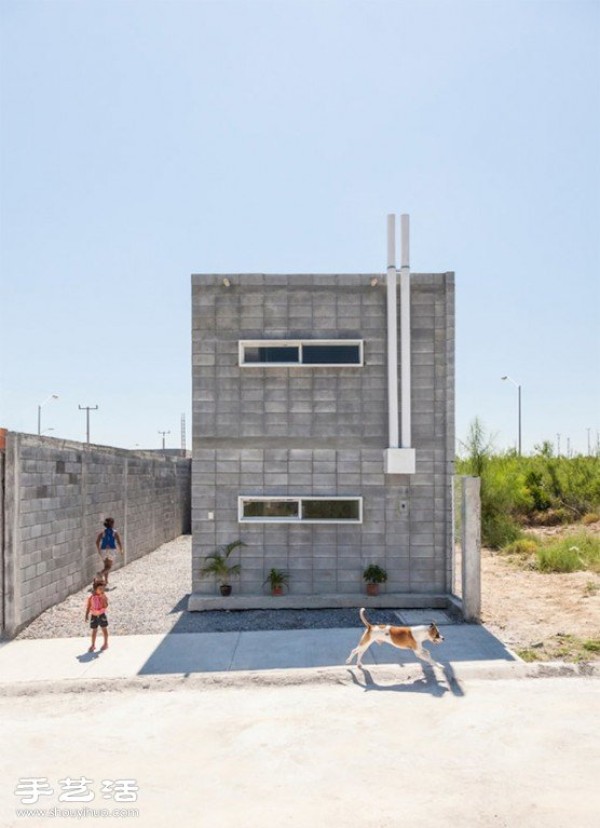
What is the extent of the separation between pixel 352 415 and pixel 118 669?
21.1 feet

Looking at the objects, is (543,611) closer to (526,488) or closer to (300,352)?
(300,352)

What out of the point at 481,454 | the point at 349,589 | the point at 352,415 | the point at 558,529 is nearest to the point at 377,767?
the point at 349,589

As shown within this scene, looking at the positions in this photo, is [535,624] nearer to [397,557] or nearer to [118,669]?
[397,557]

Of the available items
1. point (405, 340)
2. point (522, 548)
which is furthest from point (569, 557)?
point (405, 340)

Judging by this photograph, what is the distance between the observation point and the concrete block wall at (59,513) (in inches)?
409

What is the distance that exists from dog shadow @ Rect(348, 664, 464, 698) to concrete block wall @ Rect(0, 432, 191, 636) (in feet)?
19.9

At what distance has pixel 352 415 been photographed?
12.5m

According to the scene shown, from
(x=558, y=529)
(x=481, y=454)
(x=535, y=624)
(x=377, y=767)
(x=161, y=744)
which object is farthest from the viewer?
(x=558, y=529)

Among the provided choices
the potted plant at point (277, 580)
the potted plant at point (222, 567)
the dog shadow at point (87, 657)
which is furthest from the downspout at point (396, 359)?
the dog shadow at point (87, 657)

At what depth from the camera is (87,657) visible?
9.40 metres

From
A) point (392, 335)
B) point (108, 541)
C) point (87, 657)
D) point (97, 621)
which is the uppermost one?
point (392, 335)

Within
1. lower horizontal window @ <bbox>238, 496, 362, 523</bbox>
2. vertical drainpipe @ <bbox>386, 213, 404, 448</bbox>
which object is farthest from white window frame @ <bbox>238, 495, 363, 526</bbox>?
vertical drainpipe @ <bbox>386, 213, 404, 448</bbox>

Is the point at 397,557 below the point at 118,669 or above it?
above

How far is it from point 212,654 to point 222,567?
9.06 ft
